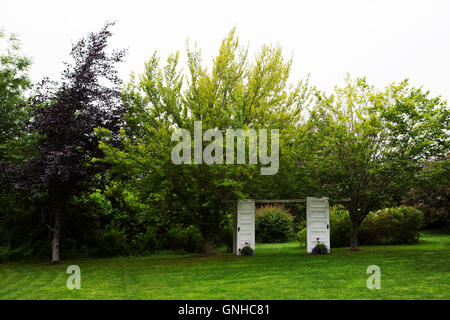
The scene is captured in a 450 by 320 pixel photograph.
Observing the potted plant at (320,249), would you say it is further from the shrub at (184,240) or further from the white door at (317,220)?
the shrub at (184,240)

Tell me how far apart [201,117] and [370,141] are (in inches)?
238

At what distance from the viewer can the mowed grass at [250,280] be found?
7566mm

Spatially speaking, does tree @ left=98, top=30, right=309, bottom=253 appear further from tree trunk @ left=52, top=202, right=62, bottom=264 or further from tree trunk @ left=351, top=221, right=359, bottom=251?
tree trunk @ left=351, top=221, right=359, bottom=251

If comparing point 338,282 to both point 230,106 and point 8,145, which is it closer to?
point 230,106

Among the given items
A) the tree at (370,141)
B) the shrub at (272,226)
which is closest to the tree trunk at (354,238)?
the tree at (370,141)

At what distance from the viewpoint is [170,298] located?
7.33 metres

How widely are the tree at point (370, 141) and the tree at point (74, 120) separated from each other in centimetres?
739

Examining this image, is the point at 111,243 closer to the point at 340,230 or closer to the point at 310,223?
the point at 310,223

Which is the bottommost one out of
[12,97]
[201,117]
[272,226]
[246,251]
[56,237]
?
[246,251]

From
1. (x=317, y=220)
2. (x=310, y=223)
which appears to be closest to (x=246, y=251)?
(x=310, y=223)

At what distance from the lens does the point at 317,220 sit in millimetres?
15578

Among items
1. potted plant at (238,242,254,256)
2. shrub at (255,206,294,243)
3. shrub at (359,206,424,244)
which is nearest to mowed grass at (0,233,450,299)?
potted plant at (238,242,254,256)
